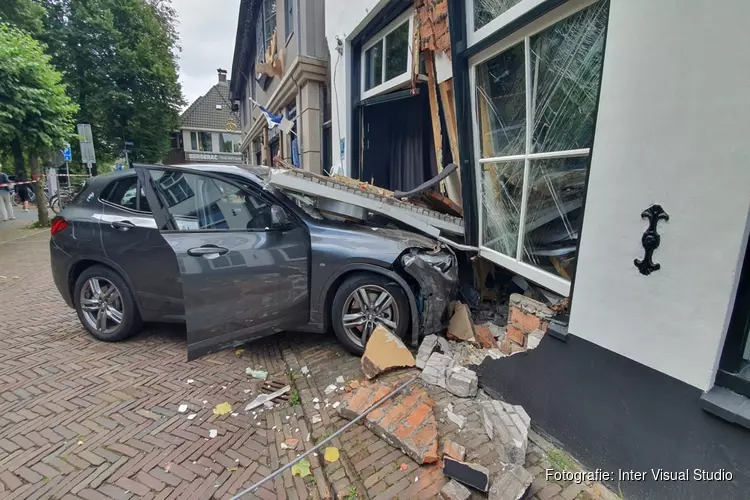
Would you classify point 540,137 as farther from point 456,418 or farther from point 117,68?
point 117,68

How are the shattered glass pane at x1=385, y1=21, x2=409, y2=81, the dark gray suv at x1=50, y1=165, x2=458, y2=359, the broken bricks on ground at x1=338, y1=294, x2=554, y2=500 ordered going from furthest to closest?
the shattered glass pane at x1=385, y1=21, x2=409, y2=81 → the dark gray suv at x1=50, y1=165, x2=458, y2=359 → the broken bricks on ground at x1=338, y1=294, x2=554, y2=500

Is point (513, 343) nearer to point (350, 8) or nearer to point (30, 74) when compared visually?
point (350, 8)

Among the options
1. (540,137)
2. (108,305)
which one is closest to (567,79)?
(540,137)

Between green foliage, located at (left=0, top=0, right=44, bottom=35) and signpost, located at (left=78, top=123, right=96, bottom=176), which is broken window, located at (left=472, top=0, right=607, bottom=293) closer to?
signpost, located at (left=78, top=123, right=96, bottom=176)

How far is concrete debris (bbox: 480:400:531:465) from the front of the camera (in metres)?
2.15

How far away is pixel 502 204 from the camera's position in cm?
336

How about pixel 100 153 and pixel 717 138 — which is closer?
pixel 717 138

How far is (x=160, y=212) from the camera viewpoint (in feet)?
10.5

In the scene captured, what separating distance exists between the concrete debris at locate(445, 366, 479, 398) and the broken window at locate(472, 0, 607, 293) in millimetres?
975

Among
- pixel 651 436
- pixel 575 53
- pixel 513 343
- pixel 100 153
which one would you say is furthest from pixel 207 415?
pixel 100 153

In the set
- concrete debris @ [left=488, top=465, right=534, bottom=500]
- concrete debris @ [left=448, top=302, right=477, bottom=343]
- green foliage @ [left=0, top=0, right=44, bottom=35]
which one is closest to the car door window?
concrete debris @ [left=448, top=302, right=477, bottom=343]

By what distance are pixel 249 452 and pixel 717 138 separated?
119 inches

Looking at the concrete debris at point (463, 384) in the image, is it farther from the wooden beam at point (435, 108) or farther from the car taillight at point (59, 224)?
the car taillight at point (59, 224)

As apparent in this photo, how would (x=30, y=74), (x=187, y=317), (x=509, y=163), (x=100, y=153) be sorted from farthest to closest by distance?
(x=100, y=153)
(x=30, y=74)
(x=509, y=163)
(x=187, y=317)
